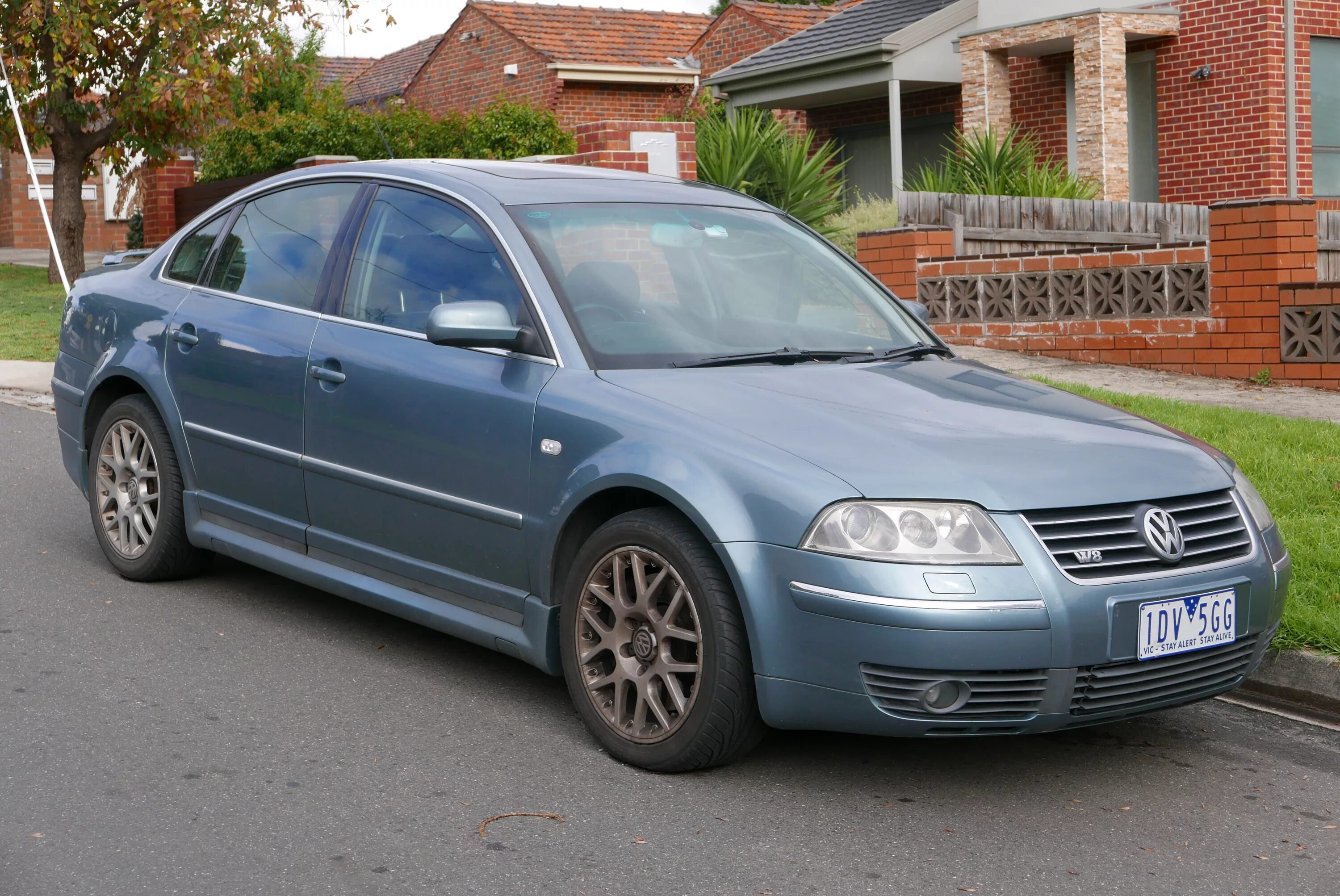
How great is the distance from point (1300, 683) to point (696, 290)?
2.35 m

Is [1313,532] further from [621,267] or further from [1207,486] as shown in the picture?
[621,267]

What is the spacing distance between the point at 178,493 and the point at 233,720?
5.30ft

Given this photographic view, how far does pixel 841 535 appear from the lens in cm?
372

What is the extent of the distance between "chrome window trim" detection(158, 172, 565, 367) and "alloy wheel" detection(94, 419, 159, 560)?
2.16 ft

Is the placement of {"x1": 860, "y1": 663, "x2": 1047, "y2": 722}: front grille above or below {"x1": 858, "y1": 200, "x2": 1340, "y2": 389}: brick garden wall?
below

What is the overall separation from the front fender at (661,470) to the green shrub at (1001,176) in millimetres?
11750

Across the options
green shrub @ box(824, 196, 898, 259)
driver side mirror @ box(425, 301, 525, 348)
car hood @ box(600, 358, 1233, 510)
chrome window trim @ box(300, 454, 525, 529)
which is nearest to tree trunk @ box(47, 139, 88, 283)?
green shrub @ box(824, 196, 898, 259)

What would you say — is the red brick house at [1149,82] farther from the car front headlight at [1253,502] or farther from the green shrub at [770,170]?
the car front headlight at [1253,502]

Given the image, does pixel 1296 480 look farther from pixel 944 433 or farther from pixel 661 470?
pixel 661 470

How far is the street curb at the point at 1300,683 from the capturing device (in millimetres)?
4883

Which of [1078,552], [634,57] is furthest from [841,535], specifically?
[634,57]

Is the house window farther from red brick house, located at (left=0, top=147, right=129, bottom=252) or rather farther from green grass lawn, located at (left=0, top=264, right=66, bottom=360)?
red brick house, located at (left=0, top=147, right=129, bottom=252)

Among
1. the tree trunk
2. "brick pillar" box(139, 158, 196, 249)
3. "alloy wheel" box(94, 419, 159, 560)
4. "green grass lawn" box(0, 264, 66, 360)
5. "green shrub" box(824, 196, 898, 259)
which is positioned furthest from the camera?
"brick pillar" box(139, 158, 196, 249)

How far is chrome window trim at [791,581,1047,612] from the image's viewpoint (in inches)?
143
